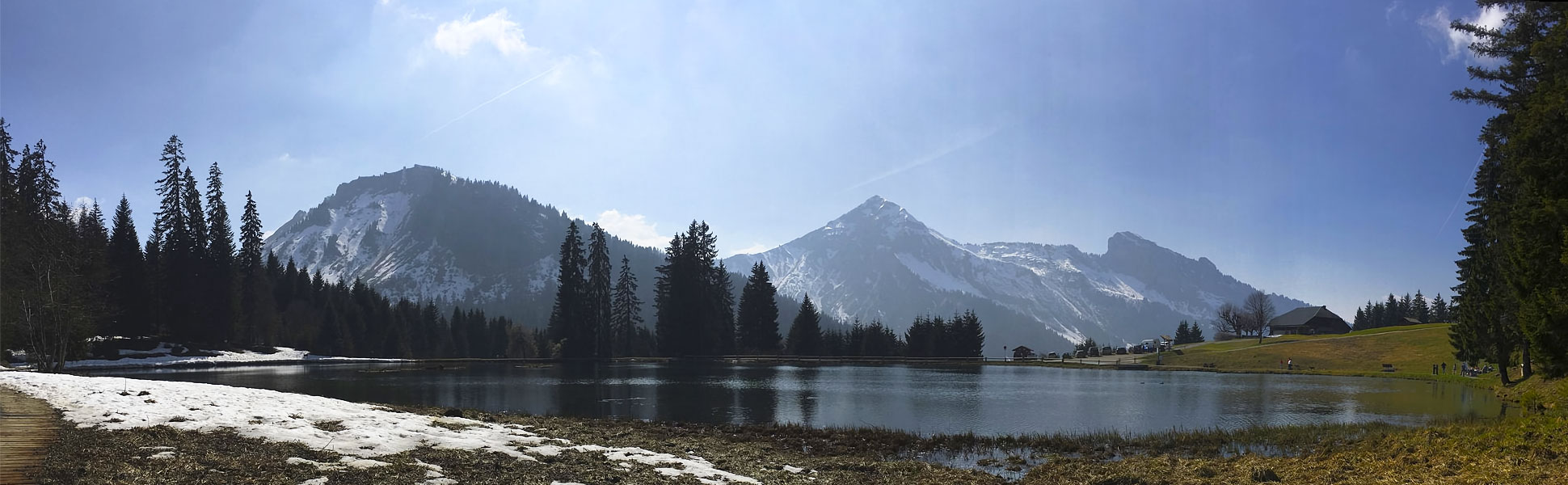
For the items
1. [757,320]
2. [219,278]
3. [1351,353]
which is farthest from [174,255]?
[1351,353]

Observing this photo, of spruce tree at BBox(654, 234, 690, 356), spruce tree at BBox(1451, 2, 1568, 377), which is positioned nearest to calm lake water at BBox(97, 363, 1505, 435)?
spruce tree at BBox(1451, 2, 1568, 377)

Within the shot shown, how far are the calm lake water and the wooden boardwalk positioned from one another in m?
18.4

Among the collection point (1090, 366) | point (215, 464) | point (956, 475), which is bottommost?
point (1090, 366)

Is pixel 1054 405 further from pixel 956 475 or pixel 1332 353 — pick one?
pixel 1332 353

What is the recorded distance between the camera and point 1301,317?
516 ft

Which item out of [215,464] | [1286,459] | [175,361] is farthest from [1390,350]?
[175,361]

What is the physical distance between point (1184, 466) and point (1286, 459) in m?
2.88

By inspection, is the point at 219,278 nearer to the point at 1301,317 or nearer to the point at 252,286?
the point at 252,286

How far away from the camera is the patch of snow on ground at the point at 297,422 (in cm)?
1505

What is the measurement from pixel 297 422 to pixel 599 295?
87.0 meters

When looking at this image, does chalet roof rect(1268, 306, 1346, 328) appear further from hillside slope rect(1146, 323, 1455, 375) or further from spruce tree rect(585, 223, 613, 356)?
→ spruce tree rect(585, 223, 613, 356)

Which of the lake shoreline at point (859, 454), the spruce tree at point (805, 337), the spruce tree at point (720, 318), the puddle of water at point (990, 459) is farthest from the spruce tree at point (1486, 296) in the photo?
the spruce tree at point (720, 318)

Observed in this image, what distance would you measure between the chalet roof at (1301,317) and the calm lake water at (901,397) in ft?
337

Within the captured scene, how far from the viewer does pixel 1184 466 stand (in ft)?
63.4
